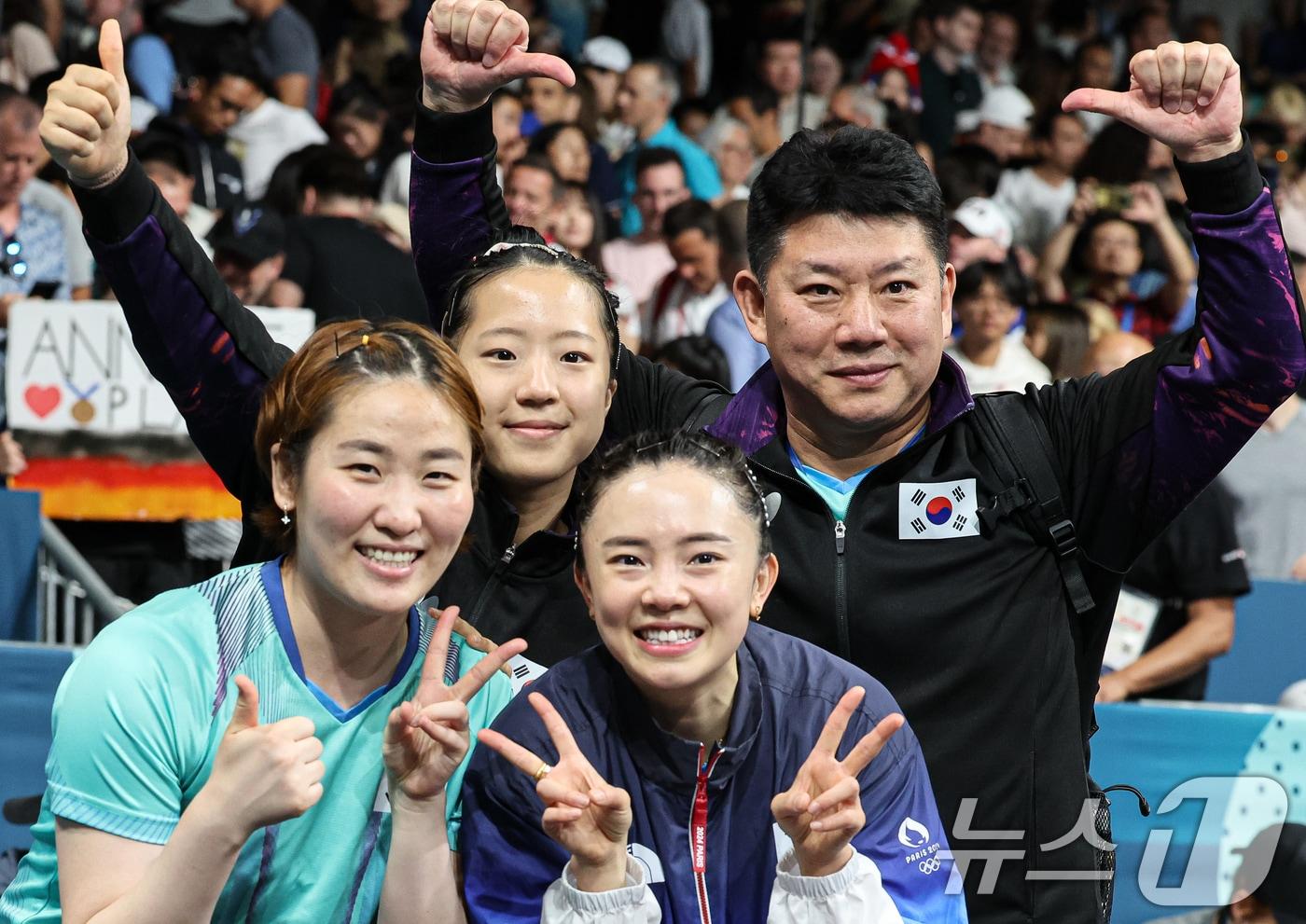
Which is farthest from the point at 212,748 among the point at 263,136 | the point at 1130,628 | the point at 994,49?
the point at 994,49

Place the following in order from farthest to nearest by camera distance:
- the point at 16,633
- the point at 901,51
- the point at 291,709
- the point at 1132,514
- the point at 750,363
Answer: the point at 901,51
the point at 750,363
the point at 16,633
the point at 1132,514
the point at 291,709

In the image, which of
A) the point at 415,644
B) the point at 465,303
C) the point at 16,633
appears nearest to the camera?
the point at 415,644

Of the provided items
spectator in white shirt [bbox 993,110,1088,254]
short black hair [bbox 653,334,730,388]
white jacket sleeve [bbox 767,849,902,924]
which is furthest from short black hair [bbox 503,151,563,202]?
white jacket sleeve [bbox 767,849,902,924]

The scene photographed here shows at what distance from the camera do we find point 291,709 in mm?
2518

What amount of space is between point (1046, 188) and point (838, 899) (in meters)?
8.59

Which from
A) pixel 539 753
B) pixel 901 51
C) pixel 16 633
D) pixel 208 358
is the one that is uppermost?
pixel 901 51

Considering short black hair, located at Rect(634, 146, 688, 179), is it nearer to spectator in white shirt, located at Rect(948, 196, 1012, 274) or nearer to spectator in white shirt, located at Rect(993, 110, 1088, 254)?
spectator in white shirt, located at Rect(948, 196, 1012, 274)

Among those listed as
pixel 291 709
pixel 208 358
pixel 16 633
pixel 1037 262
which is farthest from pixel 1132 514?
pixel 1037 262

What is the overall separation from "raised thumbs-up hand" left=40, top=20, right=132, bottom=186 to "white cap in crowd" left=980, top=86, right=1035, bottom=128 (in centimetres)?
961

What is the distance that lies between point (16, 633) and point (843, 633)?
3.67 meters

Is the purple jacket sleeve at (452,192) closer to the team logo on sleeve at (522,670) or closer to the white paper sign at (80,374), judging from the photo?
the team logo on sleeve at (522,670)

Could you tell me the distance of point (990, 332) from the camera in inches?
282

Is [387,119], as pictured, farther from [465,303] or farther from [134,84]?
[465,303]

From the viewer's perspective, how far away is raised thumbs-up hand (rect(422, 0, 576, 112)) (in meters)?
3.11
